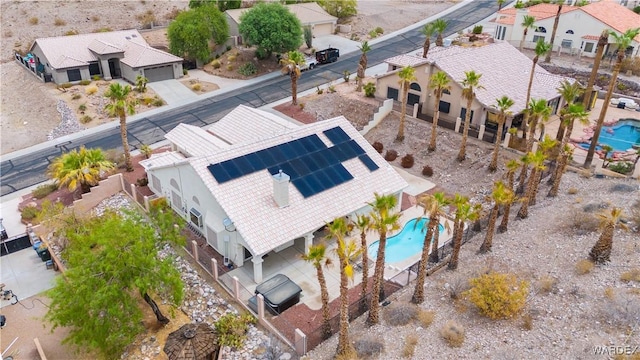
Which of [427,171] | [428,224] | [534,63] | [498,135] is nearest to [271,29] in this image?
[427,171]

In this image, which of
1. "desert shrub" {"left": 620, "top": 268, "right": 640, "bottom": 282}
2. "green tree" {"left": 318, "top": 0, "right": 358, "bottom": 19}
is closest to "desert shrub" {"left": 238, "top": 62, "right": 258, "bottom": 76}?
"green tree" {"left": 318, "top": 0, "right": 358, "bottom": 19}

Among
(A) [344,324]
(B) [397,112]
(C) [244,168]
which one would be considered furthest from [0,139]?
(A) [344,324]

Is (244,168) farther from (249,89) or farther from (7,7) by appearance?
(7,7)

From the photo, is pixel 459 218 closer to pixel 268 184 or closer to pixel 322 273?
pixel 322 273

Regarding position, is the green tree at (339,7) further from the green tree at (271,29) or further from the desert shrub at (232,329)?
the desert shrub at (232,329)

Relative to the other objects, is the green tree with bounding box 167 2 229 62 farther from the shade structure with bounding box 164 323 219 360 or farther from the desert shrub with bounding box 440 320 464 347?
the desert shrub with bounding box 440 320 464 347

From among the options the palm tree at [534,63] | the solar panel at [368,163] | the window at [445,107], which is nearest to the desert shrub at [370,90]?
the window at [445,107]
